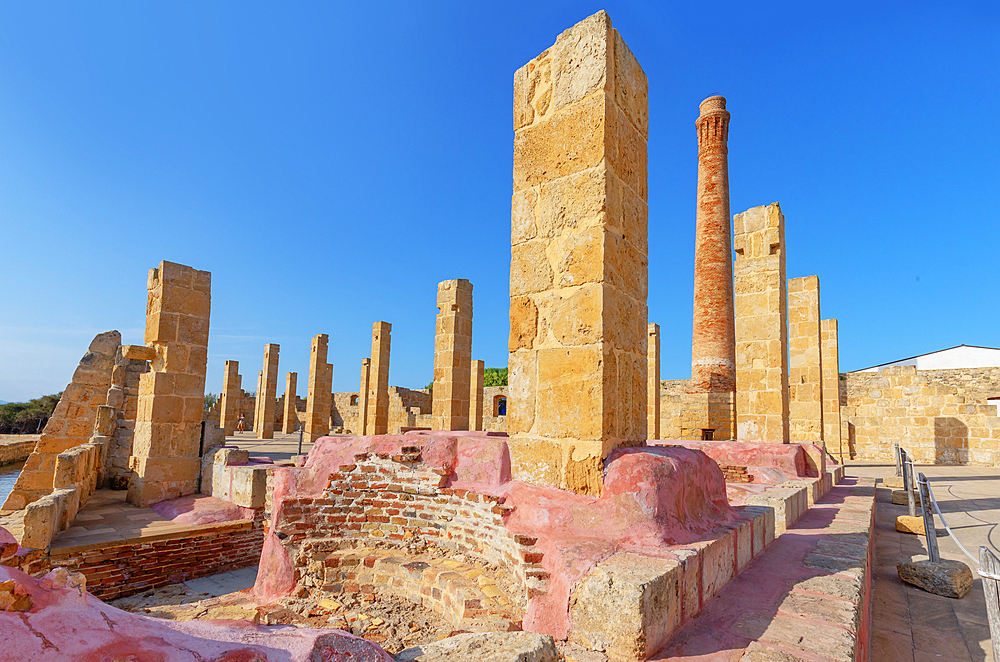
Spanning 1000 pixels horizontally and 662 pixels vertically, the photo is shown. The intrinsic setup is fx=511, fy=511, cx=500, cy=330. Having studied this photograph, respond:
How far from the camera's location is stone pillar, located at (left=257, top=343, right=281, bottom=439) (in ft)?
72.4

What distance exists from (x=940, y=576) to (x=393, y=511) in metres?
5.08

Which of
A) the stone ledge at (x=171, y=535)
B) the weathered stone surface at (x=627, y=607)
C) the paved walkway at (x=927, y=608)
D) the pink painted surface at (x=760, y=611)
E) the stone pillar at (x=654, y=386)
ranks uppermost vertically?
the stone pillar at (x=654, y=386)

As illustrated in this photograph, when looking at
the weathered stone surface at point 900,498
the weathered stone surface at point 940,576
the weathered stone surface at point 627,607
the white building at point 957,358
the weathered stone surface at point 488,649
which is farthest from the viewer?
the white building at point 957,358

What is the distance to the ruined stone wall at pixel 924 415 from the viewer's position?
1591 cm

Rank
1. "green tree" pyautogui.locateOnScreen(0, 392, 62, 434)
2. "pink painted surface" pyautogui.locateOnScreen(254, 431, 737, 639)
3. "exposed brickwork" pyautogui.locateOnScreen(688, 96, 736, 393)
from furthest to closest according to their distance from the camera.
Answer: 1. "green tree" pyautogui.locateOnScreen(0, 392, 62, 434)
2. "exposed brickwork" pyautogui.locateOnScreen(688, 96, 736, 393)
3. "pink painted surface" pyautogui.locateOnScreen(254, 431, 737, 639)

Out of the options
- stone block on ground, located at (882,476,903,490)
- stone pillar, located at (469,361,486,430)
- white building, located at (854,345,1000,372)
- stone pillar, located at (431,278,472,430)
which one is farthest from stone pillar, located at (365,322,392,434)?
white building, located at (854,345,1000,372)

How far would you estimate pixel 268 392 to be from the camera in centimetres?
2244

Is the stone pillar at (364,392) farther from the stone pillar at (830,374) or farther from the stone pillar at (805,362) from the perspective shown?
the stone pillar at (830,374)

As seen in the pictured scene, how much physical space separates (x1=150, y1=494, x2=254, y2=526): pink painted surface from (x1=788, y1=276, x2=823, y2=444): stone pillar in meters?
10.4

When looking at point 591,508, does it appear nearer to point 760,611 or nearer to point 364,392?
point 760,611

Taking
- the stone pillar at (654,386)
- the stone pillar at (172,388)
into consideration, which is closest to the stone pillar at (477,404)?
the stone pillar at (654,386)

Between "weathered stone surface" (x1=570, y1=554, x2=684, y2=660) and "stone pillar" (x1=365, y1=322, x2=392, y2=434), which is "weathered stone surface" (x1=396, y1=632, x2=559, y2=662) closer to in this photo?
"weathered stone surface" (x1=570, y1=554, x2=684, y2=660)

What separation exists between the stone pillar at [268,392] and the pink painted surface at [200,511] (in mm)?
14972

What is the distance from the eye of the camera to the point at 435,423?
12734mm
